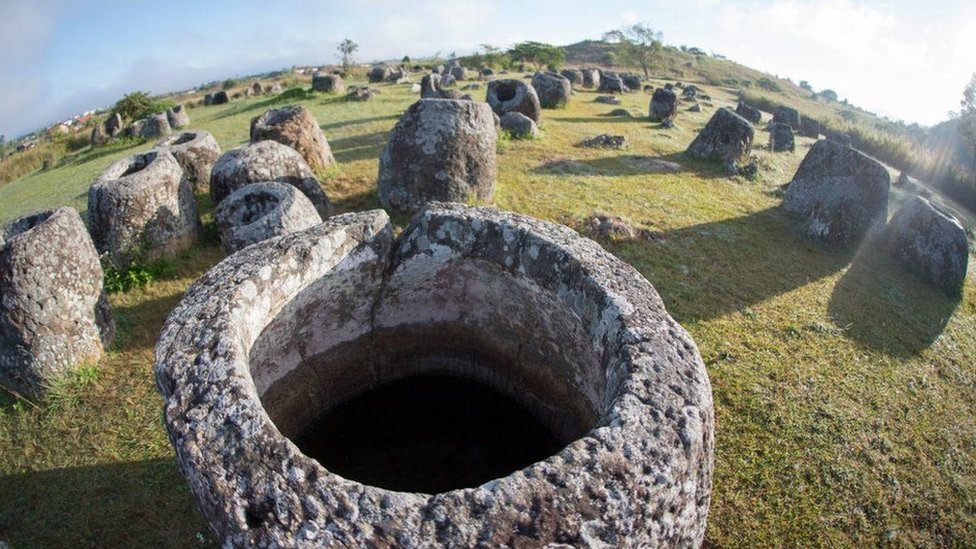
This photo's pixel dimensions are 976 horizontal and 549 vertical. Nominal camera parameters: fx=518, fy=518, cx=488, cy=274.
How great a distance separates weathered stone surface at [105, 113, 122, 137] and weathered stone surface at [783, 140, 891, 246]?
23161 mm

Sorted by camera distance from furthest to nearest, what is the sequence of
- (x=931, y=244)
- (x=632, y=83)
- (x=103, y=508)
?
(x=632, y=83), (x=931, y=244), (x=103, y=508)

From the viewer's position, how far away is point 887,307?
8.46 m

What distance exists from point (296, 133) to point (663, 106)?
15.1m

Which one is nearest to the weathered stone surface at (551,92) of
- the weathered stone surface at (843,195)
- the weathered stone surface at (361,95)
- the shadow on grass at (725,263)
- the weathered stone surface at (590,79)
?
the weathered stone surface at (361,95)

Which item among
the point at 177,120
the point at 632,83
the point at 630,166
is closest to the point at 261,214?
the point at 630,166

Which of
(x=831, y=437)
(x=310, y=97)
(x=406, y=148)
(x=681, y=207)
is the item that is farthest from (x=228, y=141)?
(x=831, y=437)

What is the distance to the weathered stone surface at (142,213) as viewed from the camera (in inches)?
298

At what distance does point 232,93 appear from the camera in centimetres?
2861

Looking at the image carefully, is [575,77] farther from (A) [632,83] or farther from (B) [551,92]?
(B) [551,92]

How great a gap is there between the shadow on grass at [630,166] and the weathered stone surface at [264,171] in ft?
17.7

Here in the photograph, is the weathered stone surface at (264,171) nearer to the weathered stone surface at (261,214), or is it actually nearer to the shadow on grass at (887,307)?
the weathered stone surface at (261,214)

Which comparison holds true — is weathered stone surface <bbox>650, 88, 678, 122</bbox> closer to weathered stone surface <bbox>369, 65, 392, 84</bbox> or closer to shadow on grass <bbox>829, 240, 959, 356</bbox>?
shadow on grass <bbox>829, 240, 959, 356</bbox>

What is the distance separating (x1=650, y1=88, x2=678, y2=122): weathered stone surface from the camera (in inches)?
816

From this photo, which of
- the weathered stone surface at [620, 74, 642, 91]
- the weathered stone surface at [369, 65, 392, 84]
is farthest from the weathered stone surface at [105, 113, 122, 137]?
the weathered stone surface at [620, 74, 642, 91]
